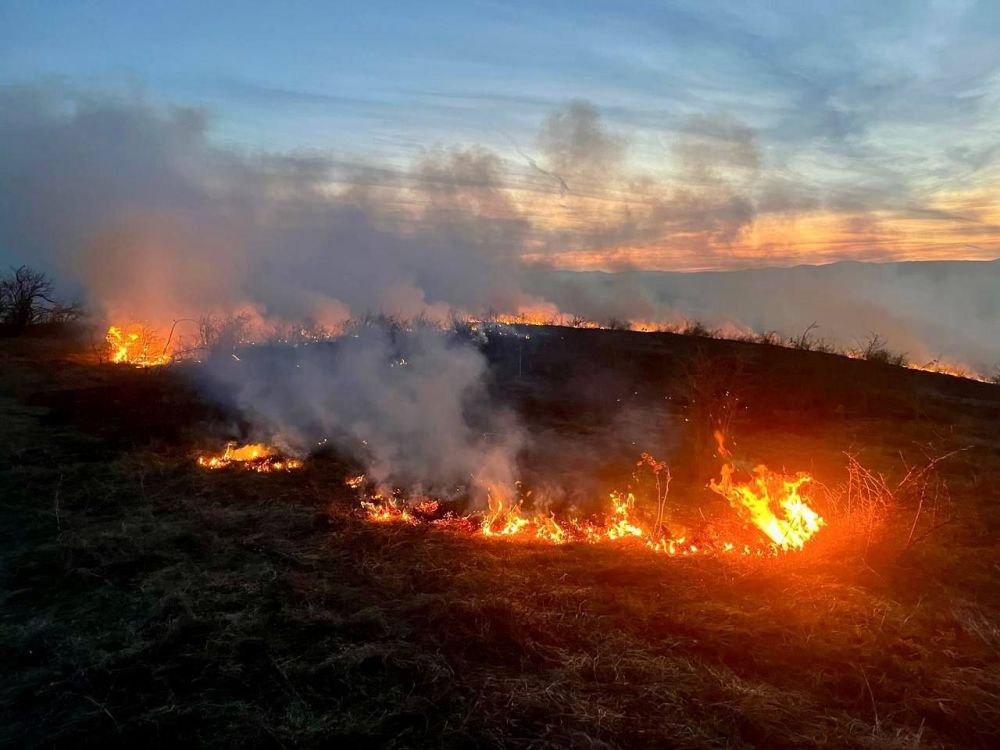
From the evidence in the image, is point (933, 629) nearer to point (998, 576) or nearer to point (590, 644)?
point (998, 576)

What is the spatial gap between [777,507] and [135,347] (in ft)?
63.2

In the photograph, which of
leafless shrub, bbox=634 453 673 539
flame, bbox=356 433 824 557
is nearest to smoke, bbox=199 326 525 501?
flame, bbox=356 433 824 557

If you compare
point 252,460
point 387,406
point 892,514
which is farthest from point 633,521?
point 252,460

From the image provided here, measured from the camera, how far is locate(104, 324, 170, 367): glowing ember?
59.6 feet

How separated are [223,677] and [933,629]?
564 centimetres

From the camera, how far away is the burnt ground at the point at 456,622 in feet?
12.5

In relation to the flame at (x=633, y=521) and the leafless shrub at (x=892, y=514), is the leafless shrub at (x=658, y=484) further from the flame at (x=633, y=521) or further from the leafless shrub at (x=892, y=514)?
the leafless shrub at (x=892, y=514)

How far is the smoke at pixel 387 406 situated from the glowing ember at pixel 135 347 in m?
4.38

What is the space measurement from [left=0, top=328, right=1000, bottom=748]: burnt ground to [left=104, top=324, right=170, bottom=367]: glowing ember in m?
9.04

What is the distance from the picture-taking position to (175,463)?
946 centimetres

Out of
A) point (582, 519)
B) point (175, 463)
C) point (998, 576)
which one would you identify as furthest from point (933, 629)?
point (175, 463)

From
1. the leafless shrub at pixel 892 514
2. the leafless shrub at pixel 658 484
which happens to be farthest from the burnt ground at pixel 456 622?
the leafless shrub at pixel 658 484

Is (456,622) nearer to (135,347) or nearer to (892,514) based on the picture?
(892,514)

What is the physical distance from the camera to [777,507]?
7008mm
